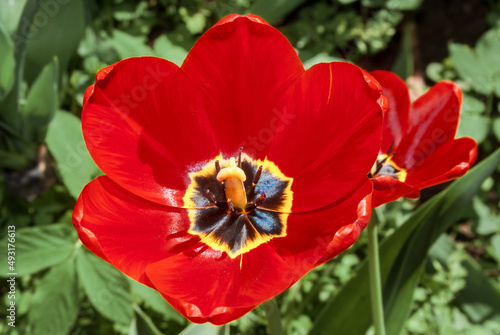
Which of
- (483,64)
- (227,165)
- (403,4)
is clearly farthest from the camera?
(403,4)

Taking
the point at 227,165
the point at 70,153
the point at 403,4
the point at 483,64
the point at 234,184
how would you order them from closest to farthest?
the point at 234,184 → the point at 227,165 → the point at 70,153 → the point at 483,64 → the point at 403,4

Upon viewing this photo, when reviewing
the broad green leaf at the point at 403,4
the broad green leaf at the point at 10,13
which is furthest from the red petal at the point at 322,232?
the broad green leaf at the point at 403,4

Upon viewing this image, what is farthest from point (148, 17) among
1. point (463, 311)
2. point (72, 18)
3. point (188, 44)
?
point (463, 311)

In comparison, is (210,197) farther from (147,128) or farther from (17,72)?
(17,72)

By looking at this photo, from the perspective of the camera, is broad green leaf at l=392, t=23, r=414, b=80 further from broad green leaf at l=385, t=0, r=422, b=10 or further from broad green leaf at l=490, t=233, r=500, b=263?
broad green leaf at l=490, t=233, r=500, b=263

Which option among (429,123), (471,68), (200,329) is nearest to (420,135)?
(429,123)

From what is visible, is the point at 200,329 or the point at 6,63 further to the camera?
the point at 6,63

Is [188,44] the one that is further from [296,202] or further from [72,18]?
[296,202]
